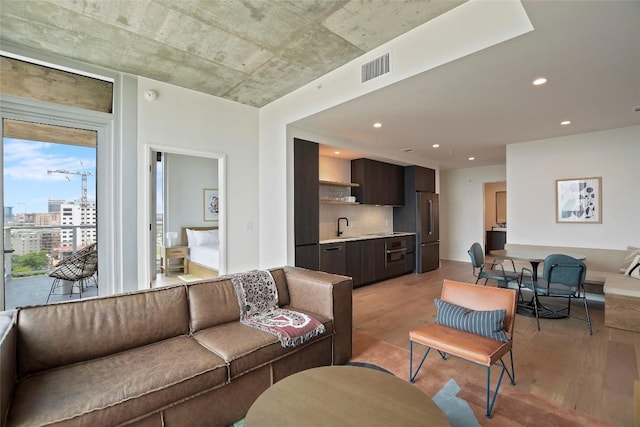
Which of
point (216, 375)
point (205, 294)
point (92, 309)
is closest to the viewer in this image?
point (216, 375)

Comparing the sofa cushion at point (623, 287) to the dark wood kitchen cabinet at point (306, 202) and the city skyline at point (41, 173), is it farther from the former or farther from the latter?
the city skyline at point (41, 173)

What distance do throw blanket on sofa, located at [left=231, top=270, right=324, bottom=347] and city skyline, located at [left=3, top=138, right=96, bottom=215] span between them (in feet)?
7.85

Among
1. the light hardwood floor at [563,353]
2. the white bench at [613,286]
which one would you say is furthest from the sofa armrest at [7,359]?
the white bench at [613,286]

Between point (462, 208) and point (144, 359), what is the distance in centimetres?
837

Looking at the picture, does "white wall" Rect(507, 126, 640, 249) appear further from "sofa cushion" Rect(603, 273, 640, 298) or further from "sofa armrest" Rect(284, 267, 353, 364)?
"sofa armrest" Rect(284, 267, 353, 364)

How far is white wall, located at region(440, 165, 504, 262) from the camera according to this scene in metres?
7.93

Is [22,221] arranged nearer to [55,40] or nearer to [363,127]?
[55,40]

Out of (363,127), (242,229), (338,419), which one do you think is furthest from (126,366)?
(363,127)

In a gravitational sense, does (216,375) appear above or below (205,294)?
below

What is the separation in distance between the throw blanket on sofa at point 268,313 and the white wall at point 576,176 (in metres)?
4.94

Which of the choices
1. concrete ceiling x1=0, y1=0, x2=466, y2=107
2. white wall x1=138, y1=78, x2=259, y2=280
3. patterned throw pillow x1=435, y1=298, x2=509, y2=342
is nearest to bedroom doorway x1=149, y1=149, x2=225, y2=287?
white wall x1=138, y1=78, x2=259, y2=280

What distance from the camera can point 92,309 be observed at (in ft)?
6.24

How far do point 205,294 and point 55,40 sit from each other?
2.97m

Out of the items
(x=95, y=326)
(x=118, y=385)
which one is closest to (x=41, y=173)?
(x=95, y=326)
